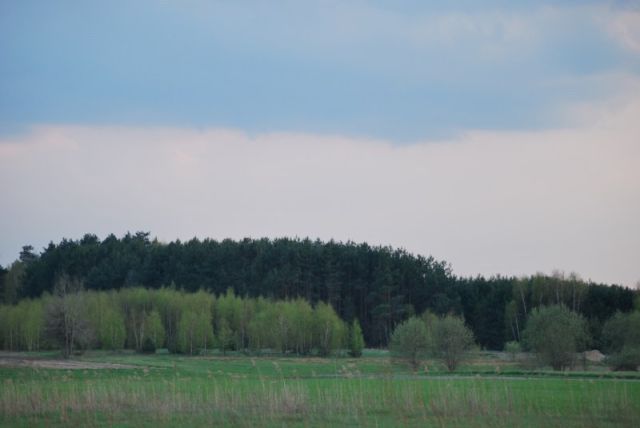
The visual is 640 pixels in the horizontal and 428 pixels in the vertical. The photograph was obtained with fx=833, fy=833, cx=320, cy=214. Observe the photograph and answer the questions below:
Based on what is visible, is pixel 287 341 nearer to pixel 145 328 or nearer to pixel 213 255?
pixel 145 328

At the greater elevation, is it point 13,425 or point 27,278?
point 27,278

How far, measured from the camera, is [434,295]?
105438 mm

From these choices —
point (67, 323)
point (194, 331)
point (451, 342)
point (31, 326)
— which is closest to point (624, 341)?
point (451, 342)

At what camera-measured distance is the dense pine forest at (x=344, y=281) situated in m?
102

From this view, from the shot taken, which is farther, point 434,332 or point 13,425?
point 434,332

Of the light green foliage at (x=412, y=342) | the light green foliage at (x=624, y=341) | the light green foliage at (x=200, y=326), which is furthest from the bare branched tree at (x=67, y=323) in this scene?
the light green foliage at (x=624, y=341)

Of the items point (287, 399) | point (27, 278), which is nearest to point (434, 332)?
point (287, 399)

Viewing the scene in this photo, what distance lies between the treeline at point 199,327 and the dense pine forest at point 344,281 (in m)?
7.70

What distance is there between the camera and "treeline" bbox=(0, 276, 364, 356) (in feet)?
293

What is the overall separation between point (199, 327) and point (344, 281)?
27.8 metres

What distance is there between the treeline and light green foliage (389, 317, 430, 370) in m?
24.4

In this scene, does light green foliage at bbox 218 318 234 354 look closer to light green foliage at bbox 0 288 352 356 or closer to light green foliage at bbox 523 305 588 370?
light green foliage at bbox 0 288 352 356

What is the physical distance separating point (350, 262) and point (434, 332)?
47.6 m

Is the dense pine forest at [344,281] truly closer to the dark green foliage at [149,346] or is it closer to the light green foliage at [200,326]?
the light green foliage at [200,326]
